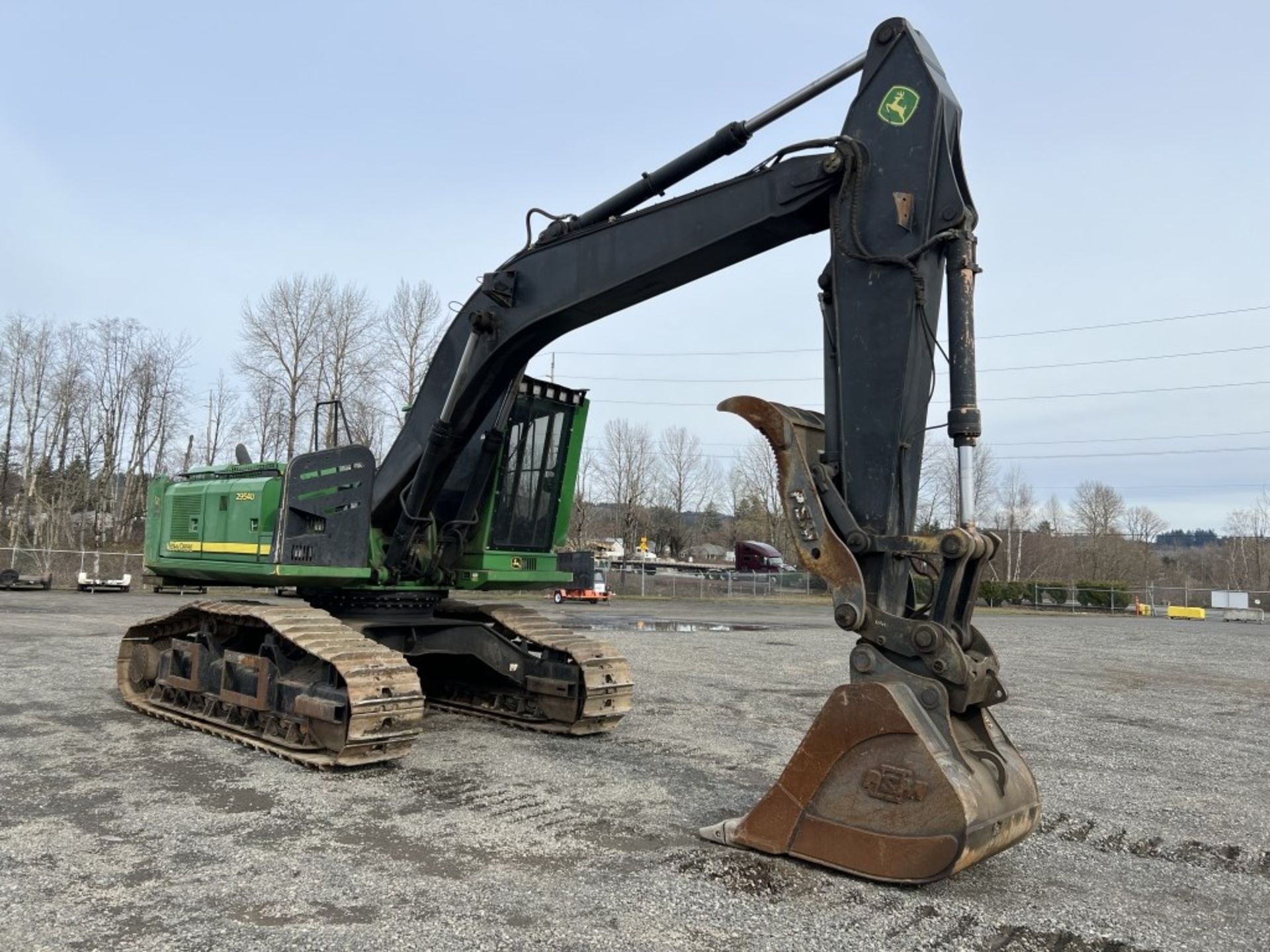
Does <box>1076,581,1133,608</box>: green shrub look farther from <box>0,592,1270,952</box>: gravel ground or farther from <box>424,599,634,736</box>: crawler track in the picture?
<box>424,599,634,736</box>: crawler track

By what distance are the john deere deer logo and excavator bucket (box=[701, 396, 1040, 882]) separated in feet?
7.56

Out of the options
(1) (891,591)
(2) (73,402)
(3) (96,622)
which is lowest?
(3) (96,622)

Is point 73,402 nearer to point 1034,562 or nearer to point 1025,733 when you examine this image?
point 1025,733

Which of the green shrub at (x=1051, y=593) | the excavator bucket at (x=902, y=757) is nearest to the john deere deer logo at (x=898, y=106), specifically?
the excavator bucket at (x=902, y=757)

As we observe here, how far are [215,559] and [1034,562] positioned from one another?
259ft

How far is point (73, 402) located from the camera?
5547 centimetres

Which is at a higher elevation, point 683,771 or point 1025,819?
point 1025,819

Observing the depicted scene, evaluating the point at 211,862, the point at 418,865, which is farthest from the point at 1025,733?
the point at 211,862

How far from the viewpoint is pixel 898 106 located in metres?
5.45

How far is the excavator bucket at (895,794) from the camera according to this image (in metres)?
4.45

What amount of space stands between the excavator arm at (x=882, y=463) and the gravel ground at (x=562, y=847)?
0.39 metres

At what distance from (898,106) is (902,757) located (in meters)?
3.66

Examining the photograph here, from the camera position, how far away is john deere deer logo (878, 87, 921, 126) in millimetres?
5398

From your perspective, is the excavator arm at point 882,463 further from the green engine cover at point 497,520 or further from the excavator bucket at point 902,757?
the green engine cover at point 497,520
